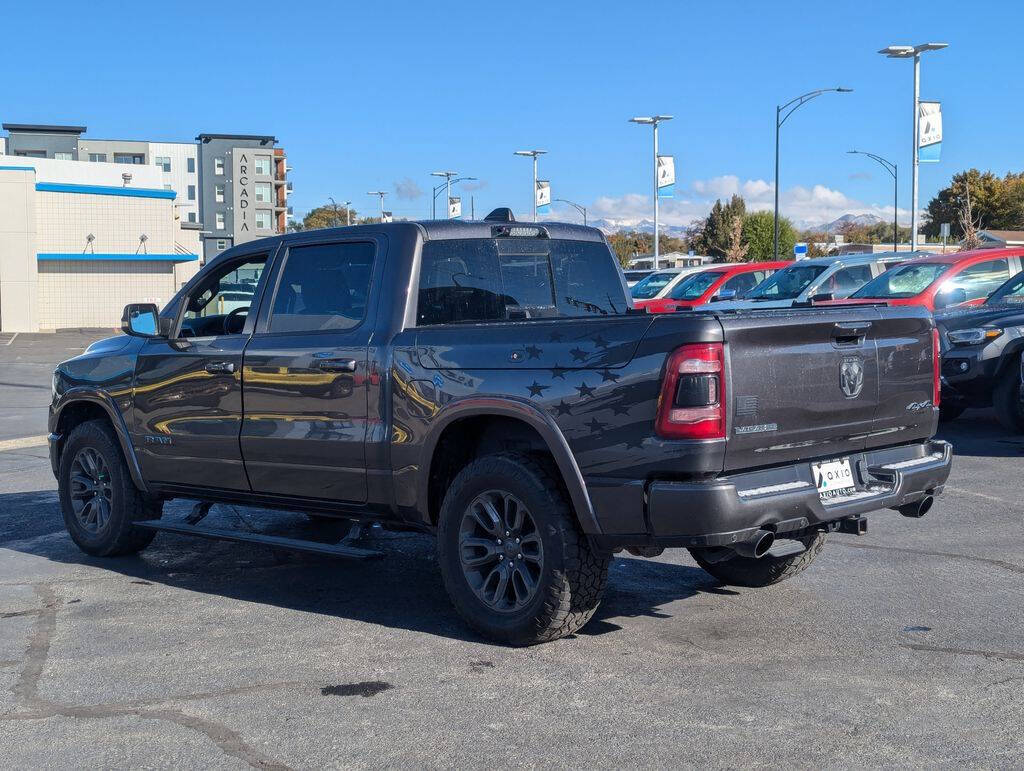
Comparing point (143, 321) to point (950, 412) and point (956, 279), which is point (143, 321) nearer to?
point (950, 412)

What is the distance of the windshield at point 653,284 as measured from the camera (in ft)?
77.7

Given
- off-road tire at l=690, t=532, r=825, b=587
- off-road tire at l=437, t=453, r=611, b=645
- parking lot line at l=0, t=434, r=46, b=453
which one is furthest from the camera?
parking lot line at l=0, t=434, r=46, b=453

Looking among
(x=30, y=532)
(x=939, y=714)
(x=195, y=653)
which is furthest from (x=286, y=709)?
(x=30, y=532)

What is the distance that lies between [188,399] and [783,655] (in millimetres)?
3631

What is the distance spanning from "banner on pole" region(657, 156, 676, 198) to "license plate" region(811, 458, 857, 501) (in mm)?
44876

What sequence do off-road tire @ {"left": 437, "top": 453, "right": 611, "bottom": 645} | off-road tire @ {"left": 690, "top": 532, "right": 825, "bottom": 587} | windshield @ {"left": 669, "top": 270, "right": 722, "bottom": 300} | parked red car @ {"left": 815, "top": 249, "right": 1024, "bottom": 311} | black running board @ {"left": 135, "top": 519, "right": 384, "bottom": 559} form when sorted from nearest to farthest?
1. off-road tire @ {"left": 437, "top": 453, "right": 611, "bottom": 645}
2. black running board @ {"left": 135, "top": 519, "right": 384, "bottom": 559}
3. off-road tire @ {"left": 690, "top": 532, "right": 825, "bottom": 587}
4. parked red car @ {"left": 815, "top": 249, "right": 1024, "bottom": 311}
5. windshield @ {"left": 669, "top": 270, "right": 722, "bottom": 300}

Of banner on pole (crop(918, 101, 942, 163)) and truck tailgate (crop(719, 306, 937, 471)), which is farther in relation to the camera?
banner on pole (crop(918, 101, 942, 163))

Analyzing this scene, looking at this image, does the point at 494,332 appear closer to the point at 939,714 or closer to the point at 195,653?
the point at 195,653

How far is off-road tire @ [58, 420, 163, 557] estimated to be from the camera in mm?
7305

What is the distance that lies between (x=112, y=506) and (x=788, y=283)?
44.4 feet

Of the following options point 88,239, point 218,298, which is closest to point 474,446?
point 218,298

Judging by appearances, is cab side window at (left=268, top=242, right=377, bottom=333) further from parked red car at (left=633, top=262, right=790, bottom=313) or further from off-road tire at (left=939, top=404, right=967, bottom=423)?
parked red car at (left=633, top=262, right=790, bottom=313)

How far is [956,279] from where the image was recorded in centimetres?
1409

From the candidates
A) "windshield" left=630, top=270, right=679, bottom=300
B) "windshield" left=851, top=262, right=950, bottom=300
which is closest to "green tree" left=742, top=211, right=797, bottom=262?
"windshield" left=630, top=270, right=679, bottom=300
